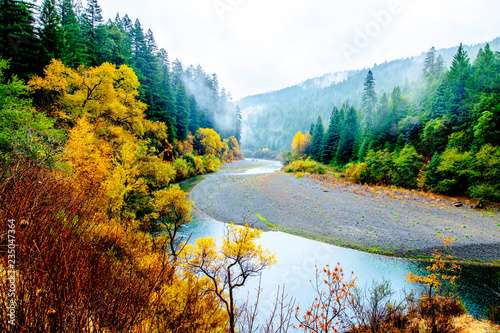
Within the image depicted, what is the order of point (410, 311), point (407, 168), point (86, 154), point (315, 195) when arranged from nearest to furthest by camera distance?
point (410, 311) → point (86, 154) → point (315, 195) → point (407, 168)

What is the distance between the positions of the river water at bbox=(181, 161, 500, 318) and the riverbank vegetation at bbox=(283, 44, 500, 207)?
57.4 ft

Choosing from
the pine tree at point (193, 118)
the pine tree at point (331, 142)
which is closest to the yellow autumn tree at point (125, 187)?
the pine tree at point (193, 118)

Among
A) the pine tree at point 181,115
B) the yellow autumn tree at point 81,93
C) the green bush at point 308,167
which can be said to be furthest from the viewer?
the green bush at point 308,167

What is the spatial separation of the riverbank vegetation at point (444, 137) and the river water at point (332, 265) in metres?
17.5

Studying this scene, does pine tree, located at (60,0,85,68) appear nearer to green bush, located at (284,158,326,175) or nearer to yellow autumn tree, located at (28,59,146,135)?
yellow autumn tree, located at (28,59,146,135)

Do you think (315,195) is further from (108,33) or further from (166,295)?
(108,33)

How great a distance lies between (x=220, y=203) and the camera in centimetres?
2572

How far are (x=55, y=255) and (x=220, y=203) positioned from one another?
23565 mm

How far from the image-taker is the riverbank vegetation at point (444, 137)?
24.8m

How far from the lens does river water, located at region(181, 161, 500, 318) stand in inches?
424

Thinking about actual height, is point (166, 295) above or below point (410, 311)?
above

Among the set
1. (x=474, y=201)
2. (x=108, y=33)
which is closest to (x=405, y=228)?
(x=474, y=201)

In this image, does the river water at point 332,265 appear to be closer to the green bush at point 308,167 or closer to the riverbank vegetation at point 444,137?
the riverbank vegetation at point 444,137

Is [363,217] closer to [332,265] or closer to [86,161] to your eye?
[332,265]
